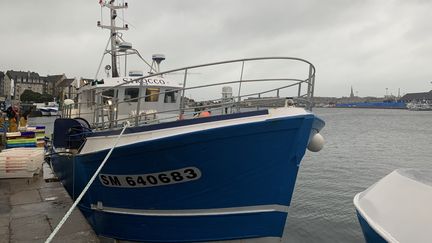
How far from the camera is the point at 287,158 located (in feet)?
17.1

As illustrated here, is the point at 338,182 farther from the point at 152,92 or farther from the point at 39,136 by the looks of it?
the point at 39,136

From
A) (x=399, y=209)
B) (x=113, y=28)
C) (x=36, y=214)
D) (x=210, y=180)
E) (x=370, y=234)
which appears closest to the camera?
(x=399, y=209)

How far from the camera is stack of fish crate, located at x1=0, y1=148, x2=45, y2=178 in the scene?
31.1 feet

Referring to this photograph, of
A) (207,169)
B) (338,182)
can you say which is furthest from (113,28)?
(338,182)

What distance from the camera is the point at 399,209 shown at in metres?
4.16

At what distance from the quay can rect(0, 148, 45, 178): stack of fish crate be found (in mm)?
216

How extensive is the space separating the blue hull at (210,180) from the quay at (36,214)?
0.85m

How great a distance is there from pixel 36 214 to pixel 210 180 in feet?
11.6

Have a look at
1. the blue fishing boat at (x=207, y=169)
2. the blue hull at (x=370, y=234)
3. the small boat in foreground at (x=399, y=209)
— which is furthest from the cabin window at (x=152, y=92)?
the blue hull at (x=370, y=234)

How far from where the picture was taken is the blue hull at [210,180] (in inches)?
199

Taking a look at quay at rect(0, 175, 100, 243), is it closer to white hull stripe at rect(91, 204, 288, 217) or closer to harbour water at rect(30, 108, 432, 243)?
white hull stripe at rect(91, 204, 288, 217)

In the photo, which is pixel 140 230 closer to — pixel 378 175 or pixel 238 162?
pixel 238 162

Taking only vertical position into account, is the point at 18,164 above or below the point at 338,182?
above

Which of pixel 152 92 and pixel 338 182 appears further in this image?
pixel 338 182
